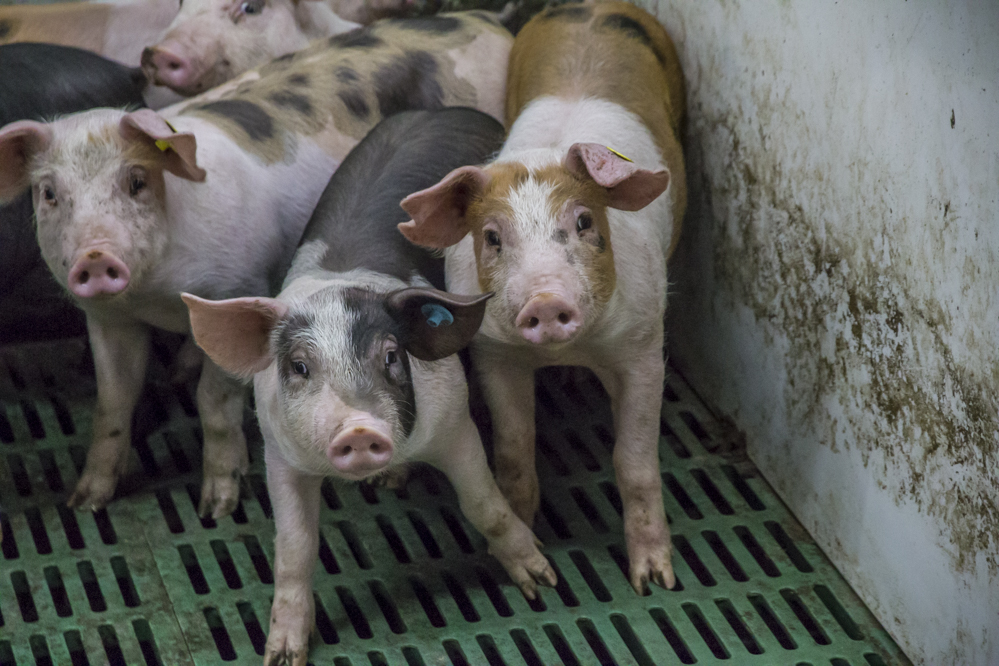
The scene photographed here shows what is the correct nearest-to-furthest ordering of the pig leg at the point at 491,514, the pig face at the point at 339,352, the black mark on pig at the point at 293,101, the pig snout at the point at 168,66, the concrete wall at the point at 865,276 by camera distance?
the concrete wall at the point at 865,276
the pig face at the point at 339,352
the pig leg at the point at 491,514
the black mark on pig at the point at 293,101
the pig snout at the point at 168,66

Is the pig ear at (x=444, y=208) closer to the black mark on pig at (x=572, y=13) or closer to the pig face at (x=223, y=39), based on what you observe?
the black mark on pig at (x=572, y=13)

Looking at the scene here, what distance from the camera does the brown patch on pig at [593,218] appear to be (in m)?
2.57

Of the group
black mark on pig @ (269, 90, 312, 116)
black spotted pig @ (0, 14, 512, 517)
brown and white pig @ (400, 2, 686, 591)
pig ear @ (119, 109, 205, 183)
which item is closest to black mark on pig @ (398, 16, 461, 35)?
black spotted pig @ (0, 14, 512, 517)

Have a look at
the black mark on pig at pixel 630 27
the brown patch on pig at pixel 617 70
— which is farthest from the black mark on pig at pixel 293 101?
the black mark on pig at pixel 630 27

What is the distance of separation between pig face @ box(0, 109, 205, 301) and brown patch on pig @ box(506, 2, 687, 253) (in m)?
1.05

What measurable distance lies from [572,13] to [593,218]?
3.96 feet

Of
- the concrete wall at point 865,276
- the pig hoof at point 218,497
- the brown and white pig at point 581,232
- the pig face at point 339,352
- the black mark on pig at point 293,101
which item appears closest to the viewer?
the concrete wall at point 865,276

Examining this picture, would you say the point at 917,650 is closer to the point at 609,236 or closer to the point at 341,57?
the point at 609,236

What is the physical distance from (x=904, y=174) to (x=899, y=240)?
5.4 inches

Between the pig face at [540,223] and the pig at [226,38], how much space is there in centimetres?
141

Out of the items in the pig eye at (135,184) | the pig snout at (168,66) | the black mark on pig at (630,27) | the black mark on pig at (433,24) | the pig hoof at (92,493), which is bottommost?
the pig hoof at (92,493)

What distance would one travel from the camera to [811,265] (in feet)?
9.34

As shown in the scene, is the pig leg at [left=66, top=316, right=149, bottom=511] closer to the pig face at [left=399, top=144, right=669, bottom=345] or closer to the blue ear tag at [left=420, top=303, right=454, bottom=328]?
the pig face at [left=399, top=144, right=669, bottom=345]

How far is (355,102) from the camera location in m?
3.59
